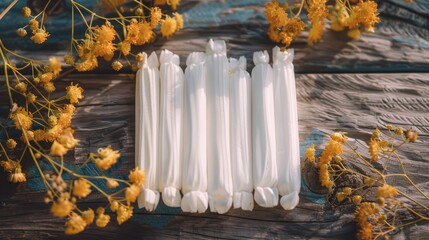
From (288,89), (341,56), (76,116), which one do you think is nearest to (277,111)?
(288,89)

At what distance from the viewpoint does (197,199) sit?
1.43 metres

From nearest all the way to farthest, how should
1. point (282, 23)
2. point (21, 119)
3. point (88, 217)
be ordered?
point (88, 217) < point (21, 119) < point (282, 23)

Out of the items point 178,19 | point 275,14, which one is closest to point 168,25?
point 178,19

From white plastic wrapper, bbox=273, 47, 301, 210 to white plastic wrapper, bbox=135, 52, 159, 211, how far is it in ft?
0.99

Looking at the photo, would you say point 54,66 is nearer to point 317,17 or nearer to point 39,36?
point 39,36

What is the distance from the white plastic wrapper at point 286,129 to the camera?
4.81 feet

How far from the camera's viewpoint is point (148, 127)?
1.47 m

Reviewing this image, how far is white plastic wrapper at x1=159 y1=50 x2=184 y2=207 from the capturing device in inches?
56.7

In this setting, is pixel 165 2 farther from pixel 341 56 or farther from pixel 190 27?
pixel 341 56

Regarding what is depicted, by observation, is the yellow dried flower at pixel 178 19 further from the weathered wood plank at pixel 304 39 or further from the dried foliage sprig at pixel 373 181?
the dried foliage sprig at pixel 373 181

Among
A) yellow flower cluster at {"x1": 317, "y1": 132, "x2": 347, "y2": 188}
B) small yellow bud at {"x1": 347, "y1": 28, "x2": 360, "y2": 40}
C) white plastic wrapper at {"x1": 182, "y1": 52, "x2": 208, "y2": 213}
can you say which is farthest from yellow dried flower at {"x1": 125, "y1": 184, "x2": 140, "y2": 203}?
small yellow bud at {"x1": 347, "y1": 28, "x2": 360, "y2": 40}

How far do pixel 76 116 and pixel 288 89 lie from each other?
55cm

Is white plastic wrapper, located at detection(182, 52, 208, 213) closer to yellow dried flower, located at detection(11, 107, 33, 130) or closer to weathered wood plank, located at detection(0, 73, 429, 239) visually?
weathered wood plank, located at detection(0, 73, 429, 239)

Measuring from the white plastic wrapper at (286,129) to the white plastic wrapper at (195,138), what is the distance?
186mm
